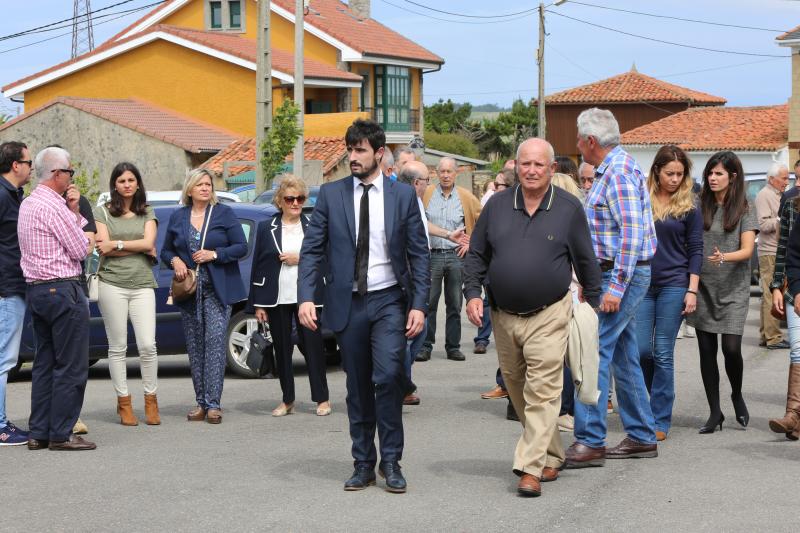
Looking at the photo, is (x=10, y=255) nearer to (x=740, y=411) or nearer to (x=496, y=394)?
(x=496, y=394)

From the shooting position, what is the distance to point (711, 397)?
9039 mm

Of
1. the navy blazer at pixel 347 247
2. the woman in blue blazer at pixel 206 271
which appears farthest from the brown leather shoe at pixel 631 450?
the woman in blue blazer at pixel 206 271

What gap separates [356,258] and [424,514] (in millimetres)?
1488

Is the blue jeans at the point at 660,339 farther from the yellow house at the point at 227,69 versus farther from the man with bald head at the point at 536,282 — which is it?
the yellow house at the point at 227,69

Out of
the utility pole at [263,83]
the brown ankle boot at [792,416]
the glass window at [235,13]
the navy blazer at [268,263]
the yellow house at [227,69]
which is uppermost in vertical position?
the glass window at [235,13]

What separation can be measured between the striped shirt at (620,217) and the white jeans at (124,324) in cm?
365

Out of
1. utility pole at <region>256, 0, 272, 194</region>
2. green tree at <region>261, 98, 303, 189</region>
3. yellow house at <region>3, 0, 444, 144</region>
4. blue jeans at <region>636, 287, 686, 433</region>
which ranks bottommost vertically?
blue jeans at <region>636, 287, 686, 433</region>

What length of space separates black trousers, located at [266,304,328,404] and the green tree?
1875 cm

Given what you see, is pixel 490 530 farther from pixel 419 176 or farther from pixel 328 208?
pixel 419 176

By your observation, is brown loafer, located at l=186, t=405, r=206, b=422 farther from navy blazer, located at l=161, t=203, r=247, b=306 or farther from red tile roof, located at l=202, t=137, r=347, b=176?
red tile roof, located at l=202, t=137, r=347, b=176

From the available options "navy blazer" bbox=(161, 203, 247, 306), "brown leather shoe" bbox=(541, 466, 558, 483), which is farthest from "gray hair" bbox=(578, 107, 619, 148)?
"navy blazer" bbox=(161, 203, 247, 306)

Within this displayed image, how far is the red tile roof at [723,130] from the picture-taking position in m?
56.8

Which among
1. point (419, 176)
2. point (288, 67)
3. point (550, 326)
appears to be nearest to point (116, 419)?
point (419, 176)

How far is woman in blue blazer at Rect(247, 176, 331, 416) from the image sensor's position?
10.2 m
